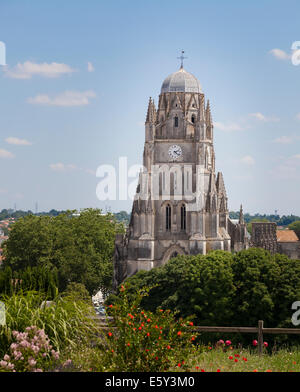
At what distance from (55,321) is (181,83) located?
5079cm

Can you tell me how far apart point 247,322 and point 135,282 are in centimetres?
1271

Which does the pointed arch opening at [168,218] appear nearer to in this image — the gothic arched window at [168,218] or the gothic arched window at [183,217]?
the gothic arched window at [168,218]

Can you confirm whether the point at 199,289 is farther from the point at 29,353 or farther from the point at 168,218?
the point at 168,218

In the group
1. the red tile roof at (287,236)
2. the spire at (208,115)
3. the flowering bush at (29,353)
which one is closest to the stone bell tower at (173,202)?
the spire at (208,115)

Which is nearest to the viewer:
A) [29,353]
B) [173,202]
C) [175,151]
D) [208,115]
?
[29,353]

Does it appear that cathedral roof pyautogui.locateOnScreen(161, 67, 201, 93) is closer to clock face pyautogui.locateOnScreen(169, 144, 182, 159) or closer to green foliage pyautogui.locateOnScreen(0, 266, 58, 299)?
clock face pyautogui.locateOnScreen(169, 144, 182, 159)

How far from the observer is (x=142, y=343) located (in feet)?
44.7

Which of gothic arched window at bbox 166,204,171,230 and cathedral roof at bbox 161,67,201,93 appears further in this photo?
cathedral roof at bbox 161,67,201,93

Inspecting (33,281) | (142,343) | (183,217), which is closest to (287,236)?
(183,217)

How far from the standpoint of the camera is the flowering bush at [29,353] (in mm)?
12922

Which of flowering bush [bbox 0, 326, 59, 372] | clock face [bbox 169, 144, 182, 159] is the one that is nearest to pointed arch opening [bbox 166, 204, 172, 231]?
clock face [bbox 169, 144, 182, 159]

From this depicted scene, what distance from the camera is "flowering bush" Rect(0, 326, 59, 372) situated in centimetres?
1292

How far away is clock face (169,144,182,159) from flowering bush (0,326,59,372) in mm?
47347

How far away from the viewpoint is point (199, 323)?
35.0 meters
